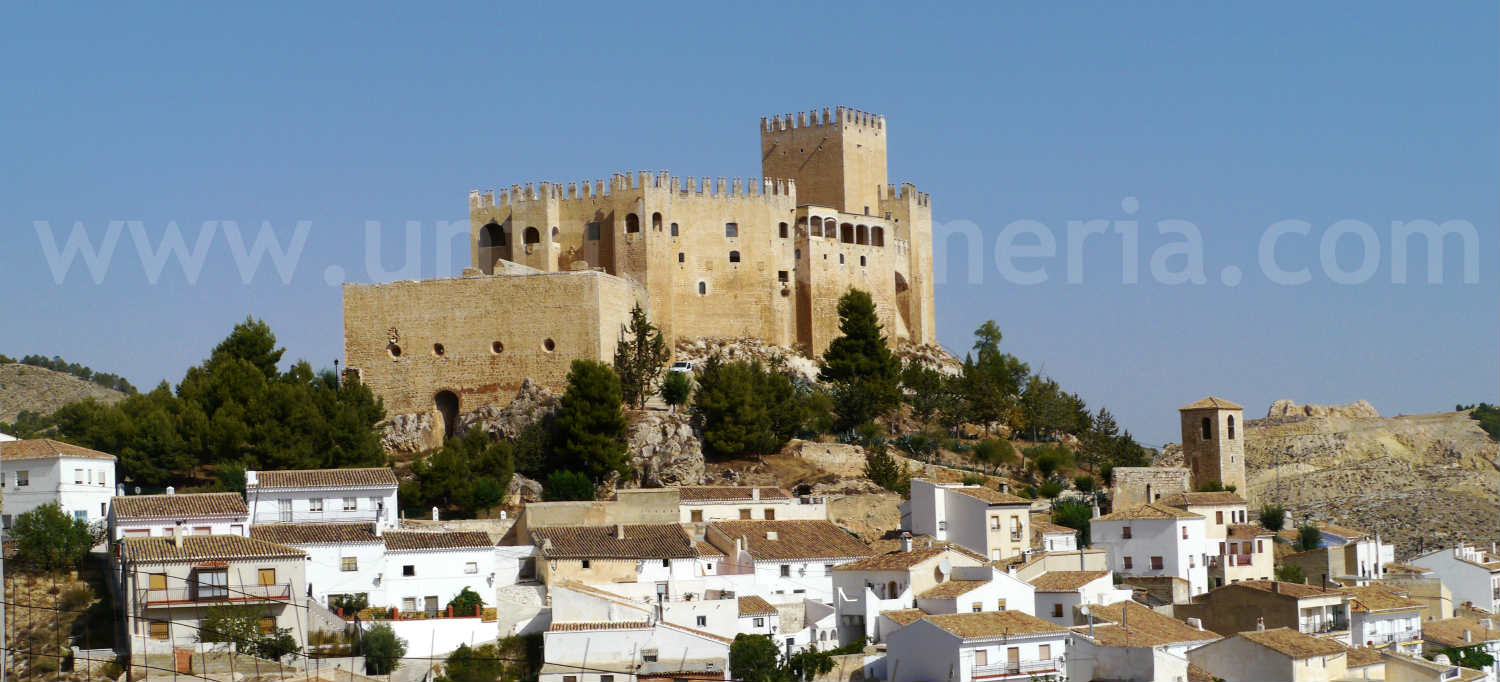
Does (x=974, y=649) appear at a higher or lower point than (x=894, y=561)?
lower

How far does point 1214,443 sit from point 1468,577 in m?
7.02

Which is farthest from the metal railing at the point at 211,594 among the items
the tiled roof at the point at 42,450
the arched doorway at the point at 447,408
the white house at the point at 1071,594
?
the arched doorway at the point at 447,408

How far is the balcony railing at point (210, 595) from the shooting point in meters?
29.8

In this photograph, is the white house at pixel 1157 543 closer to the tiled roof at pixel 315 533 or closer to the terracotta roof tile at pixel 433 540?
the terracotta roof tile at pixel 433 540

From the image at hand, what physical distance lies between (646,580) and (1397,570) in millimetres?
20235

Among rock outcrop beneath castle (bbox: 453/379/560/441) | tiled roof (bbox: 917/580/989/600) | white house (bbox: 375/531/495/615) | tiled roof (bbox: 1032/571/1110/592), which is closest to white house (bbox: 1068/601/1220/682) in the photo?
tiled roof (bbox: 1032/571/1110/592)

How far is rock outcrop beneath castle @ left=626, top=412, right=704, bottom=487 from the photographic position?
4344 centimetres

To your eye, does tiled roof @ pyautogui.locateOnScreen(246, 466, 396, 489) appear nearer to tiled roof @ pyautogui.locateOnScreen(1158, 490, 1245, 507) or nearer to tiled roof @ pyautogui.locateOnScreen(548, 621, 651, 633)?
tiled roof @ pyautogui.locateOnScreen(548, 621, 651, 633)

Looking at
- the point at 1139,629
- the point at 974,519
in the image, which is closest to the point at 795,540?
the point at 974,519

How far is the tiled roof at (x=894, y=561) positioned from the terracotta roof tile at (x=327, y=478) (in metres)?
9.31

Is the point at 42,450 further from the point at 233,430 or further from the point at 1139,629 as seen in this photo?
the point at 1139,629

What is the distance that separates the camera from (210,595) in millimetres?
30094

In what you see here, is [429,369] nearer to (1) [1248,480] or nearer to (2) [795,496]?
(2) [795,496]

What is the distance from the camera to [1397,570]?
44156 millimetres
